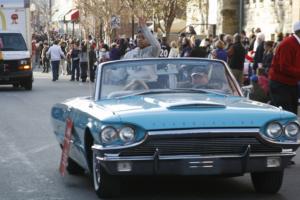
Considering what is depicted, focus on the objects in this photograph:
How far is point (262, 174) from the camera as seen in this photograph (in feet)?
25.6

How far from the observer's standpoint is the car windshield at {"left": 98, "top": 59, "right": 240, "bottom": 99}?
8398 millimetres

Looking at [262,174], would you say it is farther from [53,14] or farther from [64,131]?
[53,14]

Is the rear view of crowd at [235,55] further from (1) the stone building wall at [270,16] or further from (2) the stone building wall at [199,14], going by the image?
(2) the stone building wall at [199,14]

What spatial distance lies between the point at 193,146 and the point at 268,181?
113 centimetres

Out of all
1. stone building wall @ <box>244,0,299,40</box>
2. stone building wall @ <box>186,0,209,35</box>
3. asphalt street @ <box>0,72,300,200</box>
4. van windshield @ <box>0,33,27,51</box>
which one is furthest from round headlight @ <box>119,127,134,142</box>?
stone building wall @ <box>186,0,209,35</box>

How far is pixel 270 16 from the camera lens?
117ft

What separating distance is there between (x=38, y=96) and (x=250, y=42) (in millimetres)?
7819

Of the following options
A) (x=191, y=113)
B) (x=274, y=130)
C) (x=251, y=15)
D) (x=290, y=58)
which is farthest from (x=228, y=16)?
(x=191, y=113)

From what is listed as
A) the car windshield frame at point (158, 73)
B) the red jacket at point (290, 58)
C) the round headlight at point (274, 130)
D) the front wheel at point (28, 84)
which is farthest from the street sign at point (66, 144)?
the front wheel at point (28, 84)

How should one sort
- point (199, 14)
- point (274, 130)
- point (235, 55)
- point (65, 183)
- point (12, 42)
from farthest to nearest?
1. point (199, 14)
2. point (12, 42)
3. point (235, 55)
4. point (65, 183)
5. point (274, 130)

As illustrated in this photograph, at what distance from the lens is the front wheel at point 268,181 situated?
7.70 meters

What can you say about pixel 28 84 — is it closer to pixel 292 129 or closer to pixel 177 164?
pixel 292 129

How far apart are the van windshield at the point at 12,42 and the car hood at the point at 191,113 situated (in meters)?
18.3

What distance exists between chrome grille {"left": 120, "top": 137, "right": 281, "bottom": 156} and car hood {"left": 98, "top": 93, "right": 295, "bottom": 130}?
12 centimetres
